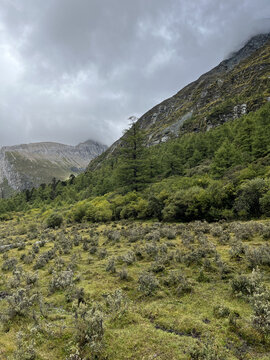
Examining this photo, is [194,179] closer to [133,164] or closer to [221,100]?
[133,164]

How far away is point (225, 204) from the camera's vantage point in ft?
57.0

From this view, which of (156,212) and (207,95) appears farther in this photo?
(207,95)

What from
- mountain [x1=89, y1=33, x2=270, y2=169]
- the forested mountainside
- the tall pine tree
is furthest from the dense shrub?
mountain [x1=89, y1=33, x2=270, y2=169]

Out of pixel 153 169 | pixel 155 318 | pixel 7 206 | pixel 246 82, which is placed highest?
pixel 246 82

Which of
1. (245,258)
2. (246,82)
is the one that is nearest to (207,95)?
(246,82)

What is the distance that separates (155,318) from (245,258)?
486 centimetres

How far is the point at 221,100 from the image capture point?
10619 centimetres

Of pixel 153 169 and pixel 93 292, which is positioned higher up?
pixel 153 169

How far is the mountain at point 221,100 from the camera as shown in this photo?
266 feet

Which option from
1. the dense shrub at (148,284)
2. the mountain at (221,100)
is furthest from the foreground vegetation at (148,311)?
the mountain at (221,100)

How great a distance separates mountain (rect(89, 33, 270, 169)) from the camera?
81188mm

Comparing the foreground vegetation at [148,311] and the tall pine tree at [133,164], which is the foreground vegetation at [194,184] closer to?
the tall pine tree at [133,164]

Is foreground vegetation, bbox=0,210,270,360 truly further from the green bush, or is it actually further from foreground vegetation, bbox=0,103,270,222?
the green bush

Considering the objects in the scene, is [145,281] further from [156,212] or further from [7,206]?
[7,206]
